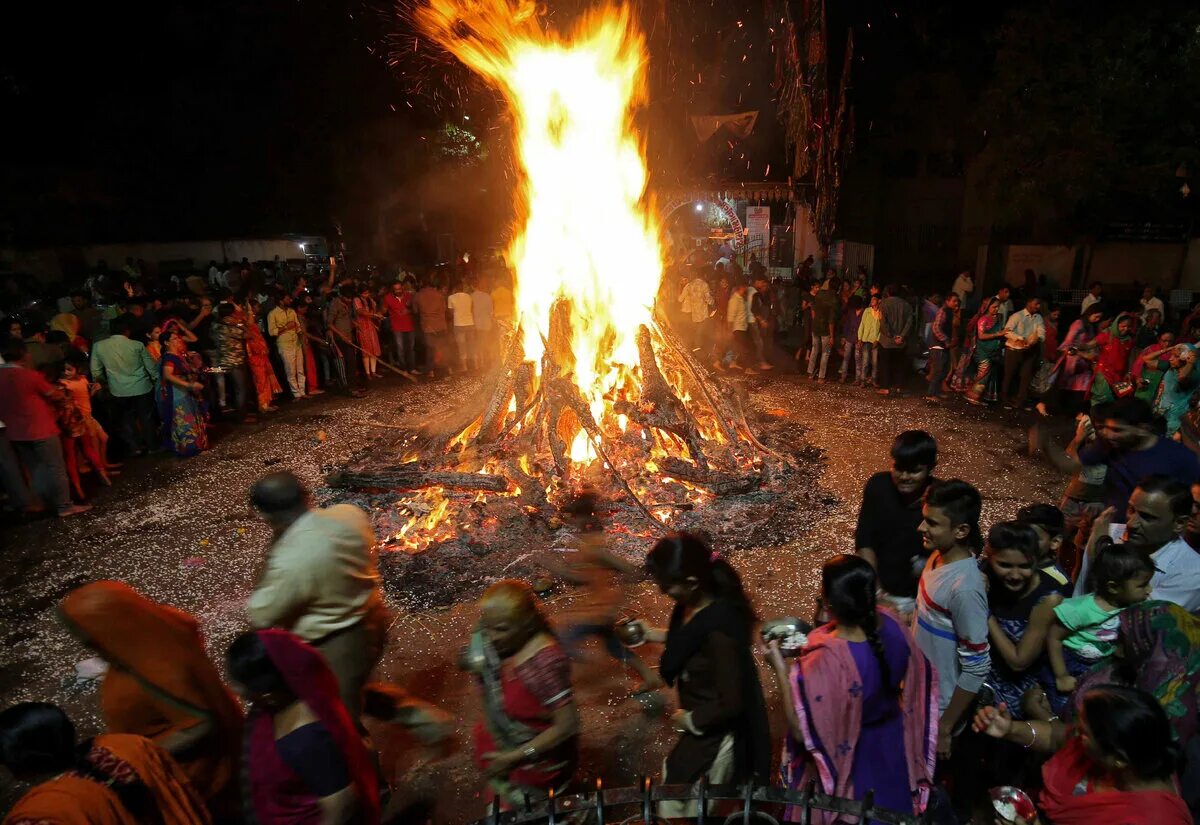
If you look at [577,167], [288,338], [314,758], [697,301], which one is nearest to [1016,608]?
[314,758]

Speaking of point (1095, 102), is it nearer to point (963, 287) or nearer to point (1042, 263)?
point (963, 287)

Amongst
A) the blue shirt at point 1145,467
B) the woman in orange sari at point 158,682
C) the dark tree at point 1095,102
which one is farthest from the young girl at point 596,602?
the dark tree at point 1095,102

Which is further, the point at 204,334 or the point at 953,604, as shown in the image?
the point at 204,334

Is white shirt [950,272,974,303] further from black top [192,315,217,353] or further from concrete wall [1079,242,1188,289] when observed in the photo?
black top [192,315,217,353]

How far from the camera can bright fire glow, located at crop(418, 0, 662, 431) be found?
9094mm

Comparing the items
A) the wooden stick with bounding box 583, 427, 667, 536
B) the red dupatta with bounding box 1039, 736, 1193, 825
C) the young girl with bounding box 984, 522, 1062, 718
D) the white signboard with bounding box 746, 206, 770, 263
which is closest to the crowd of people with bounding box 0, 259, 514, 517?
the wooden stick with bounding box 583, 427, 667, 536

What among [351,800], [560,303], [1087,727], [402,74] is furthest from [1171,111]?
[402,74]

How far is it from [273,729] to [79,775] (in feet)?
2.08

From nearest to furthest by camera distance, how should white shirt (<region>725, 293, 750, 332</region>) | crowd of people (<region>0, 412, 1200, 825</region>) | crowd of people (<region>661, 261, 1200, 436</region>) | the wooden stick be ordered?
crowd of people (<region>0, 412, 1200, 825</region>), the wooden stick, crowd of people (<region>661, 261, 1200, 436</region>), white shirt (<region>725, 293, 750, 332</region>)

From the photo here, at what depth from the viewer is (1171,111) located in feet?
47.5

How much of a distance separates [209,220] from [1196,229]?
31942mm

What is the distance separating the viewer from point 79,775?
8.18ft

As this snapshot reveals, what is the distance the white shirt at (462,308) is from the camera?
14.9 m

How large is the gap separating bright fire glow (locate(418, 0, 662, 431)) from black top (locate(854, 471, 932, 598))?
16.1 ft
